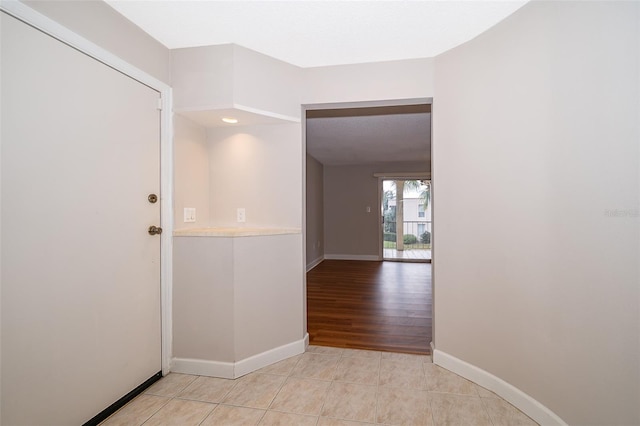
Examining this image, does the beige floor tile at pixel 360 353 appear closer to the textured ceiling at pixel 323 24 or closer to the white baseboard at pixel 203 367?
the white baseboard at pixel 203 367

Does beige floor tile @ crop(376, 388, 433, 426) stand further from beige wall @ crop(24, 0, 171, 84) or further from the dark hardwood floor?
beige wall @ crop(24, 0, 171, 84)

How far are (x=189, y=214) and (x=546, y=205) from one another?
2.34 m

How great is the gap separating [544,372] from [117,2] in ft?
10.2

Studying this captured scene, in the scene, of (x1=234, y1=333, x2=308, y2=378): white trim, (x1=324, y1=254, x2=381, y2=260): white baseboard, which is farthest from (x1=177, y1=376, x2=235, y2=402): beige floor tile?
(x1=324, y1=254, x2=381, y2=260): white baseboard

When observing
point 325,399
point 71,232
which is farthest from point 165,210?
point 325,399

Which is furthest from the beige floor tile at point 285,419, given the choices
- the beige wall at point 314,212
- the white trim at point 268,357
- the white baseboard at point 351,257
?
the white baseboard at point 351,257

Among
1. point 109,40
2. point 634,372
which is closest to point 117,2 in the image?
point 109,40

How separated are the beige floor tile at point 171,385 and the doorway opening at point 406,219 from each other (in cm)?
586

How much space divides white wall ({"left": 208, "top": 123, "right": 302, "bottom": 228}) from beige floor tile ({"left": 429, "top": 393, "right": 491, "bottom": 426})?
1516 millimetres

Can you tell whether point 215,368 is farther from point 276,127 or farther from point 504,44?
point 504,44

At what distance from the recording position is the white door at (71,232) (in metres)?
1.29

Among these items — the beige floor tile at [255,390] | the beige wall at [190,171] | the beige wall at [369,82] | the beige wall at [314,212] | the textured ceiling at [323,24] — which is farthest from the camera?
the beige wall at [314,212]

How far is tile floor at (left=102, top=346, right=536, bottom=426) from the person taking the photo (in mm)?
1684

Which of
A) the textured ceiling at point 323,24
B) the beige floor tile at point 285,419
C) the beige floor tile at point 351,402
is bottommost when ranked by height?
the beige floor tile at point 285,419
